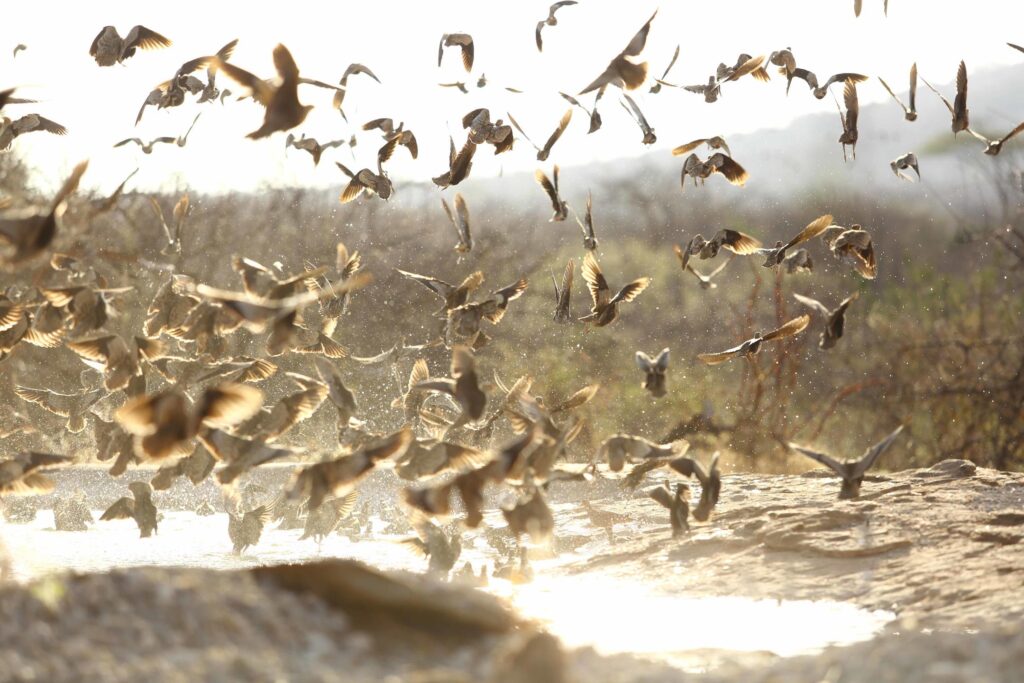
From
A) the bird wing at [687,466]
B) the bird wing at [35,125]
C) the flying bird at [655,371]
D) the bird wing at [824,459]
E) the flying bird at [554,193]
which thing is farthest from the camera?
the bird wing at [35,125]

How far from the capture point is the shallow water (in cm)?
288

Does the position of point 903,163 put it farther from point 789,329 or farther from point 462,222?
point 462,222

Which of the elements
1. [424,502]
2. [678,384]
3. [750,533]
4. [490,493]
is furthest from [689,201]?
[424,502]

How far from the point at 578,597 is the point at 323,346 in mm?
1260

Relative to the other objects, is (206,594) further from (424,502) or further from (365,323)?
(365,323)

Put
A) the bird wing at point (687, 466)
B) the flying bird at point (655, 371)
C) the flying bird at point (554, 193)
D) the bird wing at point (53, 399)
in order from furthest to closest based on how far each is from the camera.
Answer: the bird wing at point (53, 399) < the flying bird at point (554, 193) < the bird wing at point (687, 466) < the flying bird at point (655, 371)

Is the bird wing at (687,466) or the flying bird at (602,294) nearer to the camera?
the bird wing at (687,466)

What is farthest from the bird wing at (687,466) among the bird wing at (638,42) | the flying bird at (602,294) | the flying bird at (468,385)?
the bird wing at (638,42)

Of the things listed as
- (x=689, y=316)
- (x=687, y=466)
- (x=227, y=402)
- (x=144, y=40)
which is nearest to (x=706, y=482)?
(x=687, y=466)

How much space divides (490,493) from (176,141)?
8.80 ft

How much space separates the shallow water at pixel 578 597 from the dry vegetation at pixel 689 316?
3.15 meters

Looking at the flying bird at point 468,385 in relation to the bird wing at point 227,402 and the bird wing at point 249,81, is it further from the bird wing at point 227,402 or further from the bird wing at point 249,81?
the bird wing at point 249,81

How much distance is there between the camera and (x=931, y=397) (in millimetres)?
8500

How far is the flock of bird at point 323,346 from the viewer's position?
2891mm
